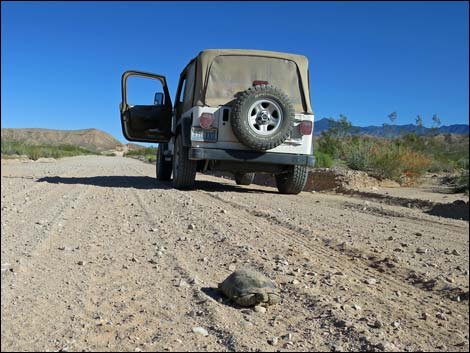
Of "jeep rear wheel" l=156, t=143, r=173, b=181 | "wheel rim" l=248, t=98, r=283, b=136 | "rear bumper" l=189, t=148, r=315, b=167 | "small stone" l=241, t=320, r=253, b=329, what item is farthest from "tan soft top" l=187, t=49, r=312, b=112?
"small stone" l=241, t=320, r=253, b=329

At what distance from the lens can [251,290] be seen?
3.03 meters

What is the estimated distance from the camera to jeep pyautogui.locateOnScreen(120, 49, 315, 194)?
7.79 metres

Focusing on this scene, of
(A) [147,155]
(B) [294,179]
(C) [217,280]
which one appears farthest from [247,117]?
(A) [147,155]

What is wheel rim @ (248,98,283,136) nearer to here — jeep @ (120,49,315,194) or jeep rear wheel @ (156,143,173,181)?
jeep @ (120,49,315,194)

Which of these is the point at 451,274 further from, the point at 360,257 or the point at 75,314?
the point at 75,314

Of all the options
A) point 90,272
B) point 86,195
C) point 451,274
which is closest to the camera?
point 90,272

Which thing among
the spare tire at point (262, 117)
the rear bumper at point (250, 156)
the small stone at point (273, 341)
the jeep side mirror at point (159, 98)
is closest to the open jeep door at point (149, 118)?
the jeep side mirror at point (159, 98)

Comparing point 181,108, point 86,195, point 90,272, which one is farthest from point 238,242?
point 181,108

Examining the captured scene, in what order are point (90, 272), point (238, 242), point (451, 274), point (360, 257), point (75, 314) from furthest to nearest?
point (238, 242) → point (360, 257) → point (451, 274) → point (90, 272) → point (75, 314)

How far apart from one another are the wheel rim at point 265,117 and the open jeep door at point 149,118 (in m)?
2.90

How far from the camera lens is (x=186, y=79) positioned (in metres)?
9.71

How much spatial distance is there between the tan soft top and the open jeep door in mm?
1667

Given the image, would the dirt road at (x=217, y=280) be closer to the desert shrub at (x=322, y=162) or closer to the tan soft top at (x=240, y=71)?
the tan soft top at (x=240, y=71)

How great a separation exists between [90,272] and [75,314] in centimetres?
71
